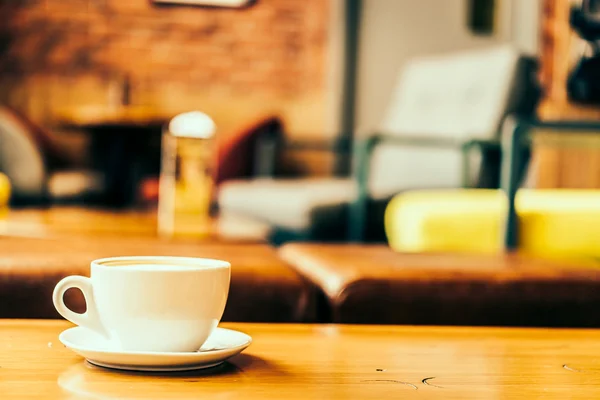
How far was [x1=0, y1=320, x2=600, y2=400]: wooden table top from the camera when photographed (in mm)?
526

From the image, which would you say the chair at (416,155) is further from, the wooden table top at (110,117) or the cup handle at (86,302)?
the cup handle at (86,302)

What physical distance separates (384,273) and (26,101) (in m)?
4.19

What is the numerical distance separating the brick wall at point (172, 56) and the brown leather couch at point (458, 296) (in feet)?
13.1

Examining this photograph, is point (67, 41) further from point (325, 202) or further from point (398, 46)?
point (325, 202)

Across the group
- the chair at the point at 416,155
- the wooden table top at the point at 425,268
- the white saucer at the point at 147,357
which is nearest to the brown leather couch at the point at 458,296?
the wooden table top at the point at 425,268

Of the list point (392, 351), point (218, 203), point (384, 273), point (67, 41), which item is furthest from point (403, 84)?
point (392, 351)

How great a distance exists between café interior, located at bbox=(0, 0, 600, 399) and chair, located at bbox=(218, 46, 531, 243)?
1cm

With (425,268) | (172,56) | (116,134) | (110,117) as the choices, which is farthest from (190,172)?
(172,56)

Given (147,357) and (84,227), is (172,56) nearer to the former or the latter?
(84,227)

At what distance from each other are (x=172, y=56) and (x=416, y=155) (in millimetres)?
2223

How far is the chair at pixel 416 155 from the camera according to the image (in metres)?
2.73

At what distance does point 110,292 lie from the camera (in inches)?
22.6

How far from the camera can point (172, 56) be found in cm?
504

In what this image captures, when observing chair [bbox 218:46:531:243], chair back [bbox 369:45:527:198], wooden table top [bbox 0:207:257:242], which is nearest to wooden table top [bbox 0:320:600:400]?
wooden table top [bbox 0:207:257:242]
